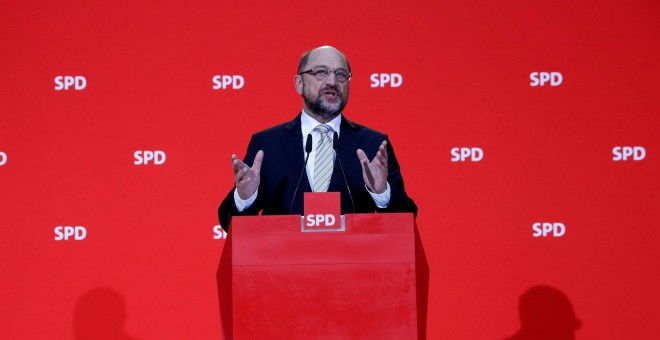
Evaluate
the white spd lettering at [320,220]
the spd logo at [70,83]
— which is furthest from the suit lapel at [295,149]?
the spd logo at [70,83]

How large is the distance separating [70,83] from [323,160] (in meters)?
1.64

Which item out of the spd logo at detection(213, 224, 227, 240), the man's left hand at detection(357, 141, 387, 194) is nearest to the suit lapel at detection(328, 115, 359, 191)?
the man's left hand at detection(357, 141, 387, 194)

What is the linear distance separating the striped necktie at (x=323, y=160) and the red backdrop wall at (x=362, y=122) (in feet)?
3.56

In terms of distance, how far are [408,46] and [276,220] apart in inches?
75.8

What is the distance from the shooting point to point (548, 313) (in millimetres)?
3785

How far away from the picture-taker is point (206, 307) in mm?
3807

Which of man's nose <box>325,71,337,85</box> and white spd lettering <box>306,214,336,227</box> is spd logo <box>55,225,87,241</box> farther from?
white spd lettering <box>306,214,336,227</box>

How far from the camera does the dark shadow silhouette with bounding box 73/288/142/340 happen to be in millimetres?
3791

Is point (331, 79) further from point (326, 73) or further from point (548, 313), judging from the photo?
point (548, 313)

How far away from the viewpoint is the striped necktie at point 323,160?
2.67 metres

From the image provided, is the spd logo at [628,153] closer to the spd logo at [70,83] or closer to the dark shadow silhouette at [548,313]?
the dark shadow silhouette at [548,313]

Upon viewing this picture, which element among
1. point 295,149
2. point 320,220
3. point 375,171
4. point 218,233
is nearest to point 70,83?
point 218,233

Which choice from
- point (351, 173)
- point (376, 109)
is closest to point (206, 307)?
point (376, 109)

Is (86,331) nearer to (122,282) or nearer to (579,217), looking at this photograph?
(122,282)
